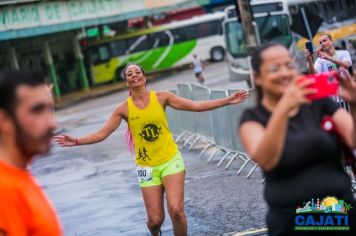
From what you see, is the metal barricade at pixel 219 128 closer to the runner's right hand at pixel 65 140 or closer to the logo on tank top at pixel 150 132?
the logo on tank top at pixel 150 132

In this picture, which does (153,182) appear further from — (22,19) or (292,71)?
(22,19)

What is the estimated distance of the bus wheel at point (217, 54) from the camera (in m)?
46.2

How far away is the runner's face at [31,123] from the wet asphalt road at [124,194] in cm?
531

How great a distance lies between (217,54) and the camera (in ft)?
152

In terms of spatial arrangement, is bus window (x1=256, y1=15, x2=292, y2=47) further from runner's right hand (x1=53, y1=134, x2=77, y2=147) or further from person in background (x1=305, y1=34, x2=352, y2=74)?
runner's right hand (x1=53, y1=134, x2=77, y2=147)

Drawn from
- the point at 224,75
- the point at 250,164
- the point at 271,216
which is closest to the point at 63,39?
the point at 224,75

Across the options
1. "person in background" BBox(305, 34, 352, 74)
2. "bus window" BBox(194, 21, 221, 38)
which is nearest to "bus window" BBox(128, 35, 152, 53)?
"bus window" BBox(194, 21, 221, 38)

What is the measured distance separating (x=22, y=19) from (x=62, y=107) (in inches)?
189

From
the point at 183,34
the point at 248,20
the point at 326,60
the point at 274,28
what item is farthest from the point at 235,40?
the point at 326,60

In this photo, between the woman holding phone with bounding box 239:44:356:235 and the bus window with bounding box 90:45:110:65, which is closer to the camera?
the woman holding phone with bounding box 239:44:356:235

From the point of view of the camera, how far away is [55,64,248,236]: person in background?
22.4 ft

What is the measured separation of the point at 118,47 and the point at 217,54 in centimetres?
615

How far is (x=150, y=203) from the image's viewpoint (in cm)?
689

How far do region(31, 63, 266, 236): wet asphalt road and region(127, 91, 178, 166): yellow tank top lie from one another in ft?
5.00
